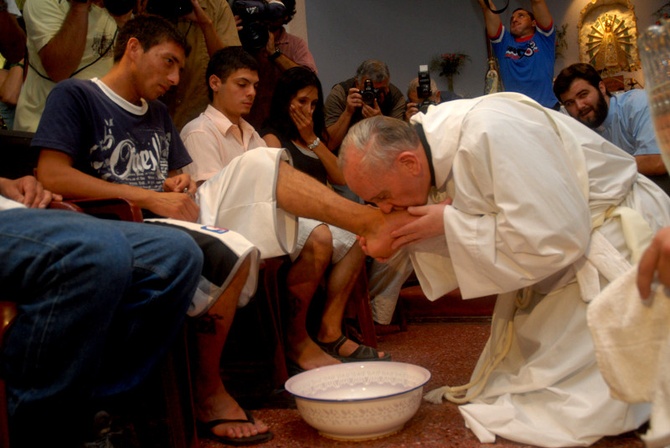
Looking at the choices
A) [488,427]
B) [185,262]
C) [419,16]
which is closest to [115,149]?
[185,262]

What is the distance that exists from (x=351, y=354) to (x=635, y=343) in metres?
1.51

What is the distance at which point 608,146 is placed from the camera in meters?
1.84

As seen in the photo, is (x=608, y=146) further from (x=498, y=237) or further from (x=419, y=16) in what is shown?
(x=419, y=16)

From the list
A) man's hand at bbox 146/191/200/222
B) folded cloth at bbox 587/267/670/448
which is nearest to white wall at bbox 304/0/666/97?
man's hand at bbox 146/191/200/222

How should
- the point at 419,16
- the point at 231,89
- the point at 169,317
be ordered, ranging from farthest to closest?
1. the point at 419,16
2. the point at 231,89
3. the point at 169,317

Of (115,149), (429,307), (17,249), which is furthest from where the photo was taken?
(429,307)

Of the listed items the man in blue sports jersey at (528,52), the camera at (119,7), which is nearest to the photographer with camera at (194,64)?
the camera at (119,7)

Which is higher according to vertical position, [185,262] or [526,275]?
[185,262]

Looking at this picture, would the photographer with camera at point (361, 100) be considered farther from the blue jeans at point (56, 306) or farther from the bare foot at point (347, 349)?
the blue jeans at point (56, 306)

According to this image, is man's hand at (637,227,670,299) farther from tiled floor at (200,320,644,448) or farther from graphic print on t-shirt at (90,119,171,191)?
graphic print on t-shirt at (90,119,171,191)

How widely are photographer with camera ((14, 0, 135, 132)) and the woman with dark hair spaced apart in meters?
0.79

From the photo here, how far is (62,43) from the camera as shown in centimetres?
243

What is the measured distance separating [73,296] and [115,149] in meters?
0.90

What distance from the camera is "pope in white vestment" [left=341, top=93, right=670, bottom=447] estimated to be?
156 cm
